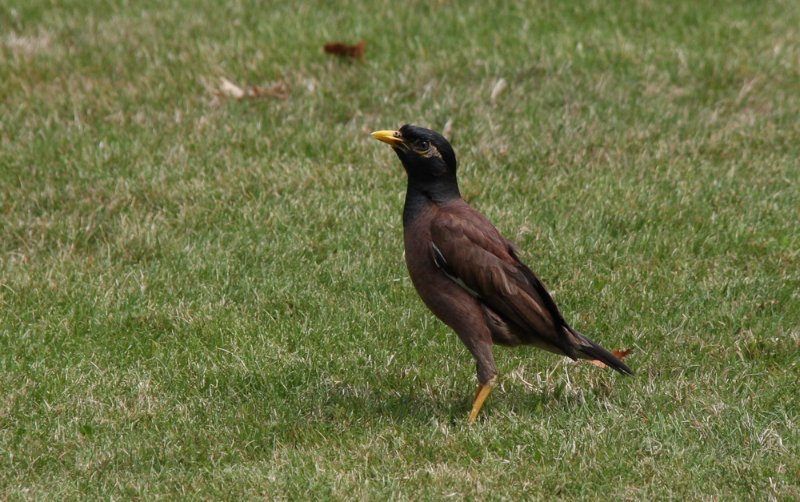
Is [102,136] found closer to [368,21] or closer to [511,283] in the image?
[368,21]

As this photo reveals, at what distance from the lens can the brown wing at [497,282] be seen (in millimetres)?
5918

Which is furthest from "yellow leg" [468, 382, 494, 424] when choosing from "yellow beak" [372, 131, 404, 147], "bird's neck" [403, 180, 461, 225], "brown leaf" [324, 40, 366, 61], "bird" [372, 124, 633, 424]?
"brown leaf" [324, 40, 366, 61]

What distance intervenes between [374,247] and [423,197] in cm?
158

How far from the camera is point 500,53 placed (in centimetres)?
998

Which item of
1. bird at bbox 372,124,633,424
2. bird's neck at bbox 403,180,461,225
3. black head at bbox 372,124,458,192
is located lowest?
bird at bbox 372,124,633,424

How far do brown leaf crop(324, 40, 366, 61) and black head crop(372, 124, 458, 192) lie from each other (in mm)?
3795

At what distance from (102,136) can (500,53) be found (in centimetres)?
321

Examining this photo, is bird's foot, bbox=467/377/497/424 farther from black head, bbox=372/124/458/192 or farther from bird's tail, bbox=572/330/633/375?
black head, bbox=372/124/458/192

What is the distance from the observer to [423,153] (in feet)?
20.2

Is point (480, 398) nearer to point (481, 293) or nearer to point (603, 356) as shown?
point (481, 293)

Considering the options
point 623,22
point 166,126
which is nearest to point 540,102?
point 623,22

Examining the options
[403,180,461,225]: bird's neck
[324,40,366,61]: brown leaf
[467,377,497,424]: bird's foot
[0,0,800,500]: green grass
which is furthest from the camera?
[324,40,366,61]: brown leaf

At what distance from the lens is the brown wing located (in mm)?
5918

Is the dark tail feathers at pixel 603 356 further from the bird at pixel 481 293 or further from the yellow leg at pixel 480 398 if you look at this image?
the yellow leg at pixel 480 398
